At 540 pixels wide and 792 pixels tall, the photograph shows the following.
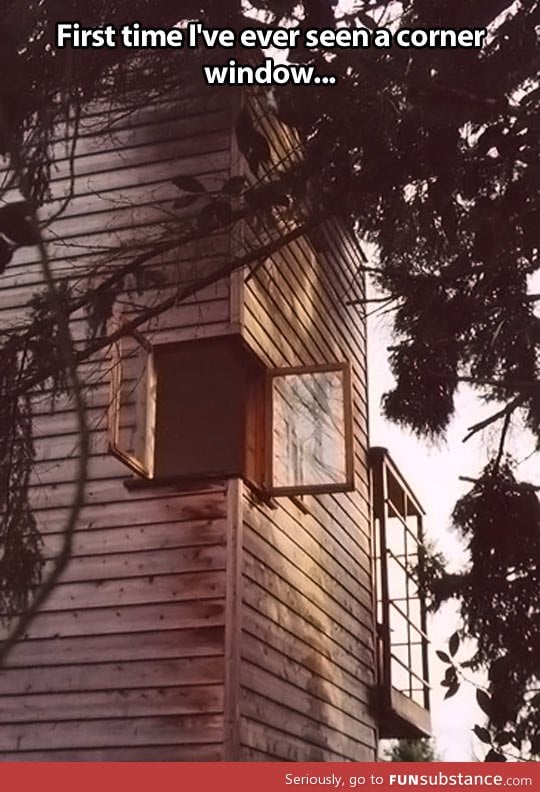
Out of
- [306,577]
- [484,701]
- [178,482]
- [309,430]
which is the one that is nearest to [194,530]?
[178,482]

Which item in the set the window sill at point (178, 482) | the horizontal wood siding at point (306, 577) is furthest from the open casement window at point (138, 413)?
the horizontal wood siding at point (306, 577)

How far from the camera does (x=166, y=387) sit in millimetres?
9430

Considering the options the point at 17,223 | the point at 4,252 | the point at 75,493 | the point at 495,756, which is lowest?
the point at 495,756

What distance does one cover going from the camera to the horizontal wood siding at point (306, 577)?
6312mm

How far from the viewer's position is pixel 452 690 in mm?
5082

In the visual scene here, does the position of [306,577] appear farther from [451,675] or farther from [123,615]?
→ [451,675]

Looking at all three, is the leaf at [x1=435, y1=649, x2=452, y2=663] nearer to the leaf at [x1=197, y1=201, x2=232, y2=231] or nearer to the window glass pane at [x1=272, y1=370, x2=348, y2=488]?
the window glass pane at [x1=272, y1=370, x2=348, y2=488]

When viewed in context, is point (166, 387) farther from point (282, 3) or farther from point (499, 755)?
point (282, 3)

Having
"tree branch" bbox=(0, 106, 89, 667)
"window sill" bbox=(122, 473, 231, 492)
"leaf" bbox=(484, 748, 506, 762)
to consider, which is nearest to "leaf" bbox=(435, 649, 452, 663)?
"leaf" bbox=(484, 748, 506, 762)

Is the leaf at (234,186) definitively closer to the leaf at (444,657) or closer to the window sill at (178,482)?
the leaf at (444,657)

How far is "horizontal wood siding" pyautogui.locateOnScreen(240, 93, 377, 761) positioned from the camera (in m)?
6.31

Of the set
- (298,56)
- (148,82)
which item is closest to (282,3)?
(298,56)
